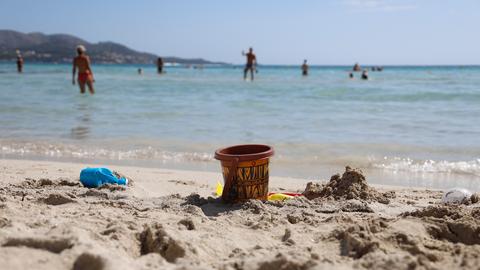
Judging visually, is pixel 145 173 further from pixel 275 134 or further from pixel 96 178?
pixel 275 134

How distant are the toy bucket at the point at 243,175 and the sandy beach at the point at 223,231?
15 cm

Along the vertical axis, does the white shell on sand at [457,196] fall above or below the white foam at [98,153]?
above

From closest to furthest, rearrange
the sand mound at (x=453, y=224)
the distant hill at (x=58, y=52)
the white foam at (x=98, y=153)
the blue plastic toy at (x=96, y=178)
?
the sand mound at (x=453, y=224)
the blue plastic toy at (x=96, y=178)
the white foam at (x=98, y=153)
the distant hill at (x=58, y=52)

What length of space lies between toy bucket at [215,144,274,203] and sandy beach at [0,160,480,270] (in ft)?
0.49

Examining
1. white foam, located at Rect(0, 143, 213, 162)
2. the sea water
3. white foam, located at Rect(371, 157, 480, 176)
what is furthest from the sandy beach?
white foam, located at Rect(0, 143, 213, 162)

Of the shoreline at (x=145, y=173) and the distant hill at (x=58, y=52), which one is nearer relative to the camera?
the shoreline at (x=145, y=173)

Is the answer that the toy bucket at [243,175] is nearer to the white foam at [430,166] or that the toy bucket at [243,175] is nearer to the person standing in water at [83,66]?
the white foam at [430,166]

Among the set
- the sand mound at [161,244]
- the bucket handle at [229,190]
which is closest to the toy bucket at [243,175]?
the bucket handle at [229,190]

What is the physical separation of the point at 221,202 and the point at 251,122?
216 inches

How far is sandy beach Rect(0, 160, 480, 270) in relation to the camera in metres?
2.54

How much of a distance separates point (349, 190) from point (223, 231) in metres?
1.47

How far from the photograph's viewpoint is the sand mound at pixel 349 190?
167 inches

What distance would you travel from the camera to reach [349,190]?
4.28 meters

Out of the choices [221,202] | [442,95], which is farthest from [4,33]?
[221,202]
